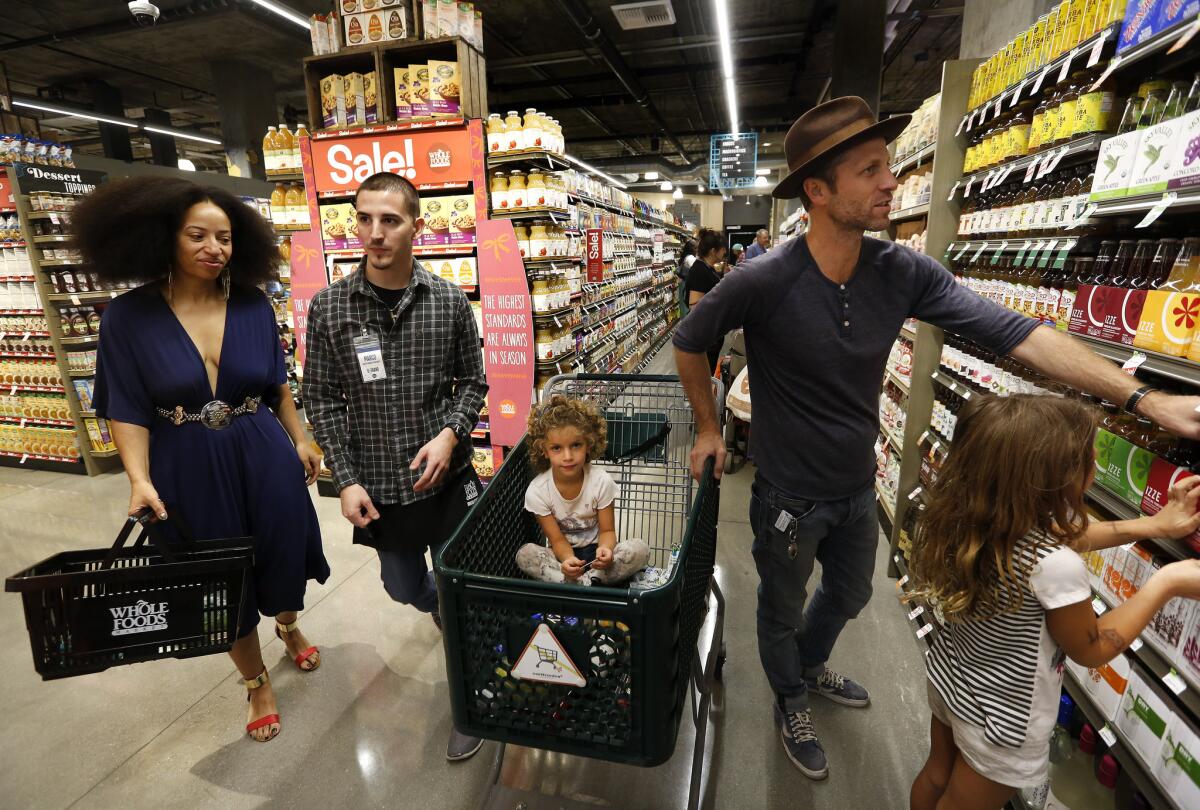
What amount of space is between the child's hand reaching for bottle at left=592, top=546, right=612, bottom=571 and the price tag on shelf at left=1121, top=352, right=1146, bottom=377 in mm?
1422

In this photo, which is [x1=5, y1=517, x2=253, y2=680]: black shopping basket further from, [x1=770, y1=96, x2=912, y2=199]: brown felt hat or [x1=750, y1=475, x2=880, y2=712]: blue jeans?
[x1=770, y1=96, x2=912, y2=199]: brown felt hat

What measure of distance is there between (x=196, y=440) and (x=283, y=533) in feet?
1.51

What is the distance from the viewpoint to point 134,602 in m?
1.80

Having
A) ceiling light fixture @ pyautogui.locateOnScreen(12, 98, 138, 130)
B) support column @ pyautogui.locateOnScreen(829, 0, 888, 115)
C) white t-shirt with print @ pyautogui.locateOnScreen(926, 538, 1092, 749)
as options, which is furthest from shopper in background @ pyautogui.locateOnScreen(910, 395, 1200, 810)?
ceiling light fixture @ pyautogui.locateOnScreen(12, 98, 138, 130)

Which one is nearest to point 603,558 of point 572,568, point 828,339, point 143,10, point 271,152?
point 572,568

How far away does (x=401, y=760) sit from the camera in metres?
2.21

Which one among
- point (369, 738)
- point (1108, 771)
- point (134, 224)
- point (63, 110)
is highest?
point (63, 110)

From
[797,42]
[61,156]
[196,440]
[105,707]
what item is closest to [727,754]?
[196,440]

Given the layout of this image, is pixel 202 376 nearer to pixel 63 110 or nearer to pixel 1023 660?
pixel 1023 660

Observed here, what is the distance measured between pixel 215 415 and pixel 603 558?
1429 millimetres

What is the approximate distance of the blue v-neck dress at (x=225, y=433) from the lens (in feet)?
6.34

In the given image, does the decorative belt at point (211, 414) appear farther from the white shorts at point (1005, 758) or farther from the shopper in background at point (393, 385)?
the white shorts at point (1005, 758)

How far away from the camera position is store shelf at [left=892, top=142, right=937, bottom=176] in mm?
3030

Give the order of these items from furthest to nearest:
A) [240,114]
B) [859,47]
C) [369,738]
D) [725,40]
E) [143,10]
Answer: [240,114] < [725,40] < [859,47] < [143,10] < [369,738]
